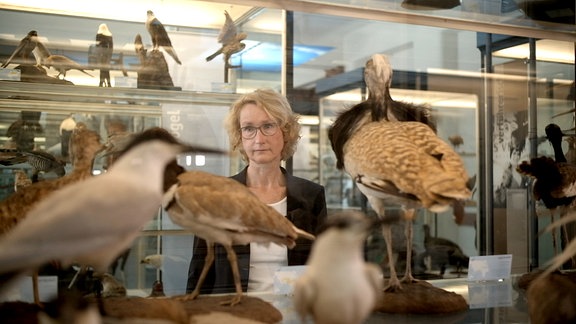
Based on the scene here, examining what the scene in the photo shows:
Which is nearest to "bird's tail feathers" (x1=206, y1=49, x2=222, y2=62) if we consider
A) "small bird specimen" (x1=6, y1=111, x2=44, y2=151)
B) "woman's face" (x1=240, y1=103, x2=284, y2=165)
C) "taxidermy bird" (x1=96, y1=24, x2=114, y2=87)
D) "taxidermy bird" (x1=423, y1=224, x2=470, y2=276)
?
"taxidermy bird" (x1=96, y1=24, x2=114, y2=87)

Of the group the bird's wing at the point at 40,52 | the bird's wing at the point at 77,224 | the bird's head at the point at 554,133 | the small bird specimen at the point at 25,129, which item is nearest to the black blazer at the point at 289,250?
the bird's wing at the point at 77,224

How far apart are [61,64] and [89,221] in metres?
0.88

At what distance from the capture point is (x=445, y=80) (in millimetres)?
2135

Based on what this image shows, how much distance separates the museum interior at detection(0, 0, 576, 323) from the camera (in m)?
1.29

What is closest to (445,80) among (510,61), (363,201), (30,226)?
(510,61)

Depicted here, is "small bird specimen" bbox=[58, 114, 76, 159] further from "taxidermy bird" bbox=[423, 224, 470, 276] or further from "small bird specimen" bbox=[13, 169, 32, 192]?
"taxidermy bird" bbox=[423, 224, 470, 276]

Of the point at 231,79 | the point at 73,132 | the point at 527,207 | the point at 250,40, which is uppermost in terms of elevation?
the point at 250,40

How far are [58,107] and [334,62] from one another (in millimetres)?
923

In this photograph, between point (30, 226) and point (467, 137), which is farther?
point (467, 137)

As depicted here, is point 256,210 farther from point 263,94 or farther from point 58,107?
point 58,107

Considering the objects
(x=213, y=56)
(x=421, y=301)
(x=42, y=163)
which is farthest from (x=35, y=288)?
(x=213, y=56)

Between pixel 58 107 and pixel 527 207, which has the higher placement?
pixel 58 107

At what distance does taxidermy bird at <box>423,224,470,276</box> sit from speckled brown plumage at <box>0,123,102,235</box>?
1.13 meters

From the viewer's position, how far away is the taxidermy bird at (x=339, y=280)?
0.82 metres
